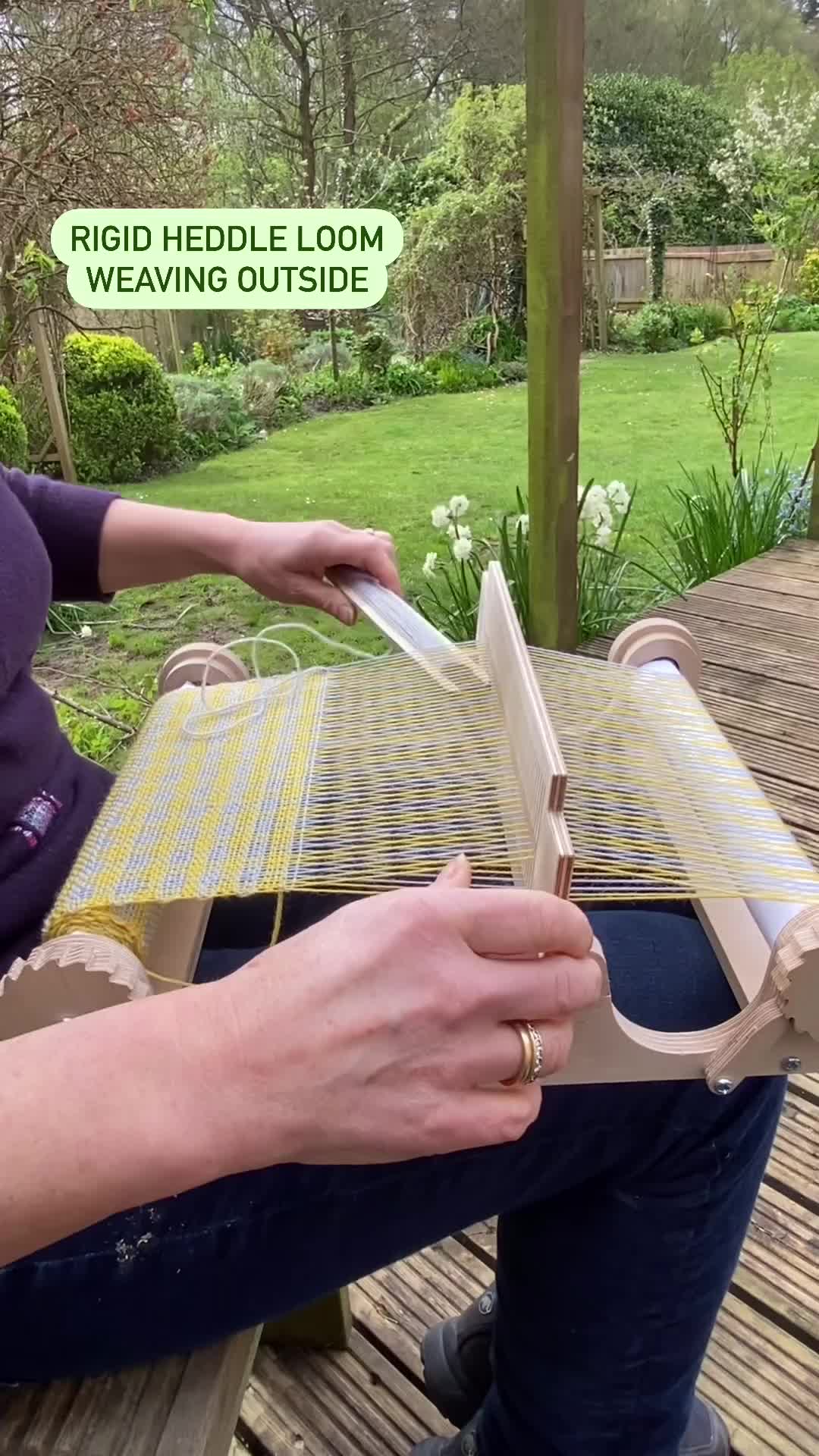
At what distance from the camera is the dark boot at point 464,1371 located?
74cm

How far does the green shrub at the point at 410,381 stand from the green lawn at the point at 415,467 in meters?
0.04

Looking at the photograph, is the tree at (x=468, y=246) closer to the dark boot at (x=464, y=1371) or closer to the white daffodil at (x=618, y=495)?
the white daffodil at (x=618, y=495)

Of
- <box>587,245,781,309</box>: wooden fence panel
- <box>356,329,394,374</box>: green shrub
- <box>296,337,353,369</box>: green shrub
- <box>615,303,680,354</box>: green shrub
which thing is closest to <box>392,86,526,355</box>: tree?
<box>356,329,394,374</box>: green shrub

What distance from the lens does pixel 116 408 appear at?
2.41 m

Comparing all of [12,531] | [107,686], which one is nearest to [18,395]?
[107,686]

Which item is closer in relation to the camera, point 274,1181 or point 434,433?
point 274,1181

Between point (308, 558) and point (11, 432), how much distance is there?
154 cm

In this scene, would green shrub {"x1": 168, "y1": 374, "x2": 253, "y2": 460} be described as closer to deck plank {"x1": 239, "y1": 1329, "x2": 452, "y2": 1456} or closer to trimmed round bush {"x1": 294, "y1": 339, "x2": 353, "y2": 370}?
trimmed round bush {"x1": 294, "y1": 339, "x2": 353, "y2": 370}

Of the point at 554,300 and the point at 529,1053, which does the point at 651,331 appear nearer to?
the point at 554,300

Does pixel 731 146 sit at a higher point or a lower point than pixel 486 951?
higher

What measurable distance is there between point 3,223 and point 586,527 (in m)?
1.32

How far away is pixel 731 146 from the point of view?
9.25 feet

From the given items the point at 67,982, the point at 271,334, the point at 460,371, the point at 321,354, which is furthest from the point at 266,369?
the point at 67,982

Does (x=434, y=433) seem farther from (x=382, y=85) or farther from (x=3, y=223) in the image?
(x=3, y=223)
